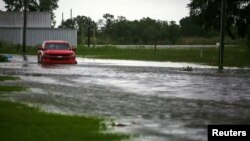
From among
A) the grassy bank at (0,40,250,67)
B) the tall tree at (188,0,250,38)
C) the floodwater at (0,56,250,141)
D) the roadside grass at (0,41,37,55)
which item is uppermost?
the tall tree at (188,0,250,38)

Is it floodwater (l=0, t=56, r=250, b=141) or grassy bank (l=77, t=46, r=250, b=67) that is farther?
grassy bank (l=77, t=46, r=250, b=67)

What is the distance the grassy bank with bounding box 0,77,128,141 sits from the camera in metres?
9.14

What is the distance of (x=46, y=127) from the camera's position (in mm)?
10141

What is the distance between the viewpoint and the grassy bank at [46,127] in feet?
30.0

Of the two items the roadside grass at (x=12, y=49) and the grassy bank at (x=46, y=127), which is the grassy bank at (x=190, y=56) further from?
the grassy bank at (x=46, y=127)

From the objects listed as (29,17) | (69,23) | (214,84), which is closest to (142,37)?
(69,23)

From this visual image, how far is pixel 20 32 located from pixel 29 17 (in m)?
5.97

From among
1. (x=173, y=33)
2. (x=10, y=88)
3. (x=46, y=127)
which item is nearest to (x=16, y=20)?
(x=173, y=33)

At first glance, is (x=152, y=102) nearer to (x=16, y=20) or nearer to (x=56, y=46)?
(x=56, y=46)

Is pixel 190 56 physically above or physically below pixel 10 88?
above

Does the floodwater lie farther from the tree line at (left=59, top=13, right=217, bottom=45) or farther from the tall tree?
the tree line at (left=59, top=13, right=217, bottom=45)

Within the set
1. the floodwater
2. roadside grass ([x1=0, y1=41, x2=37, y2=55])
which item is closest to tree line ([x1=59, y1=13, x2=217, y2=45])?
roadside grass ([x1=0, y1=41, x2=37, y2=55])

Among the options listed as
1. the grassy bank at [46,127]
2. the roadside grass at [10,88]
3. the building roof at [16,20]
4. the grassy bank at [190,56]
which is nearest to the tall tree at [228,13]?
the grassy bank at [190,56]

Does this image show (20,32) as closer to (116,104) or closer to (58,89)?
(58,89)
